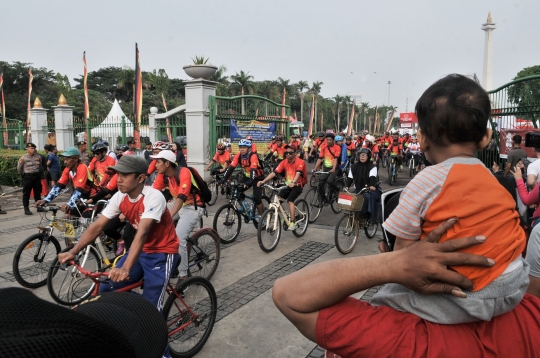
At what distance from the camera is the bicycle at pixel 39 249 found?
17.1 ft

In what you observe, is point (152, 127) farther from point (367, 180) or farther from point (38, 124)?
point (367, 180)

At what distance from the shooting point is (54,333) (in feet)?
1.98

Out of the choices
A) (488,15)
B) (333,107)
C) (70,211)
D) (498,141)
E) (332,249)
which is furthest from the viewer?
(333,107)

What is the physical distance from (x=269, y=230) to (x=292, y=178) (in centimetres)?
152

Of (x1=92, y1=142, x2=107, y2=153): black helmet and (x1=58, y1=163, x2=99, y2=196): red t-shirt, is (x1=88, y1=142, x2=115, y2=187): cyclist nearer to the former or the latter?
(x1=92, y1=142, x2=107, y2=153): black helmet

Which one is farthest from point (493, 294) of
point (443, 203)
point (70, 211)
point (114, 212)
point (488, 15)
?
point (488, 15)

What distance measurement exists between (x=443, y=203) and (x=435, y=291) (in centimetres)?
23

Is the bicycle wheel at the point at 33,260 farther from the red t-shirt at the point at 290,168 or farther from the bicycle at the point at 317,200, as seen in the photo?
the bicycle at the point at 317,200

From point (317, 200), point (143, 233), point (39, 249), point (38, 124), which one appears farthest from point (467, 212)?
point (38, 124)

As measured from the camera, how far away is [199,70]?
1318 centimetres

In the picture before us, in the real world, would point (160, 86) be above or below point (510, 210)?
above

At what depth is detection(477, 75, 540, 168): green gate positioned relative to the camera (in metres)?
8.25

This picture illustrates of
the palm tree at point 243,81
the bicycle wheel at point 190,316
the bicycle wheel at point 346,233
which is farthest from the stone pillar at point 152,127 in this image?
the palm tree at point 243,81

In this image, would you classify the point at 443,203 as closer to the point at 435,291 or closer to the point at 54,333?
the point at 435,291
